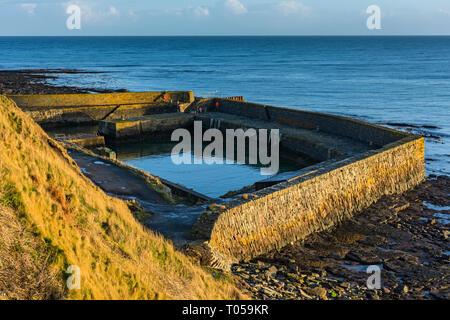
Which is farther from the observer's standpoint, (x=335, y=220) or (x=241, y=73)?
(x=241, y=73)

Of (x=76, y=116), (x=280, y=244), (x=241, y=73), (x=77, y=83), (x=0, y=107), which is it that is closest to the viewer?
(x=0, y=107)

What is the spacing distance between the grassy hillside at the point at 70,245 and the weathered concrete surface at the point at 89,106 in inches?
920

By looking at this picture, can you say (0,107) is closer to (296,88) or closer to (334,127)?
(334,127)

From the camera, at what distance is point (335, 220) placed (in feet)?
55.5

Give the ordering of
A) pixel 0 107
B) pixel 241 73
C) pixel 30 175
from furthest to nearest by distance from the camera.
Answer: pixel 241 73
pixel 0 107
pixel 30 175

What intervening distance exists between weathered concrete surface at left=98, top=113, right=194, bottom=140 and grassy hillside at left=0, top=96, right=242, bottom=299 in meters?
20.5

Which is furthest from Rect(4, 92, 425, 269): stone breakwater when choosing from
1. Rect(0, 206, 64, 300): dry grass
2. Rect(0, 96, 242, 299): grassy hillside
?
Rect(0, 206, 64, 300): dry grass

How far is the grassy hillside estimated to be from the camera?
24.2 ft

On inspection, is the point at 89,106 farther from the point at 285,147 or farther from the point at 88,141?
the point at 285,147

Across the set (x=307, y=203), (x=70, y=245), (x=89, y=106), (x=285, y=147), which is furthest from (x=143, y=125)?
(x=70, y=245)

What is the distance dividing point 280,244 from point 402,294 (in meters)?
3.74

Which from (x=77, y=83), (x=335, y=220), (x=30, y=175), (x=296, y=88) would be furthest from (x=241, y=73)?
(x=30, y=175)
